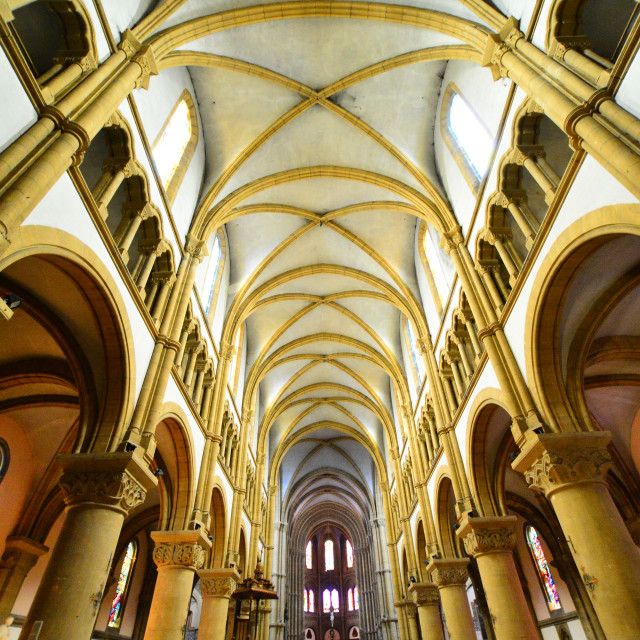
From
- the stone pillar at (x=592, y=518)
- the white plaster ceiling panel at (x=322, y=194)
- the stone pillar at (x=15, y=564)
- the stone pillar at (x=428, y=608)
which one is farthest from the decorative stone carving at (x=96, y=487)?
the stone pillar at (x=428, y=608)

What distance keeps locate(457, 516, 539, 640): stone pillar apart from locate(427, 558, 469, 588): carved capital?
3.57m

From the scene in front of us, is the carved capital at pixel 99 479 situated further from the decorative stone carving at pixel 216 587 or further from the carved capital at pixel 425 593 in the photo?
the carved capital at pixel 425 593

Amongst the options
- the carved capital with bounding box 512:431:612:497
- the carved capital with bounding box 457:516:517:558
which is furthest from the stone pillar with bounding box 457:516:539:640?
the carved capital with bounding box 512:431:612:497

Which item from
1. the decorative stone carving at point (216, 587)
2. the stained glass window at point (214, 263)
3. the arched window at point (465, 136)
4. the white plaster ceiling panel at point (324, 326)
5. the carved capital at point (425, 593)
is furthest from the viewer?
the white plaster ceiling panel at point (324, 326)

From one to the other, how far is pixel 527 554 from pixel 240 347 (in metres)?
14.0

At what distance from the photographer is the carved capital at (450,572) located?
43.3ft

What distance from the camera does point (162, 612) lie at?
9.45 meters

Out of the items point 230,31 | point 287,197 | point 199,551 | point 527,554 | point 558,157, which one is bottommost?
point 199,551

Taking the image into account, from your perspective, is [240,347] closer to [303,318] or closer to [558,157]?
[303,318]

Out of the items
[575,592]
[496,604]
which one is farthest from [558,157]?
[575,592]

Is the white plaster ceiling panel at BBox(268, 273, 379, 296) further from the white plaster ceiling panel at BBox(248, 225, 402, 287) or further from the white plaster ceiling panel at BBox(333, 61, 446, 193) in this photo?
the white plaster ceiling panel at BBox(333, 61, 446, 193)

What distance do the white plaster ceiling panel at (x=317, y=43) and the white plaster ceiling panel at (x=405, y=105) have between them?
83cm

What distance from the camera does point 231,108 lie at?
511 inches

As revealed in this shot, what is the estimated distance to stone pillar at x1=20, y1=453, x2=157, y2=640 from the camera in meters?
5.82
